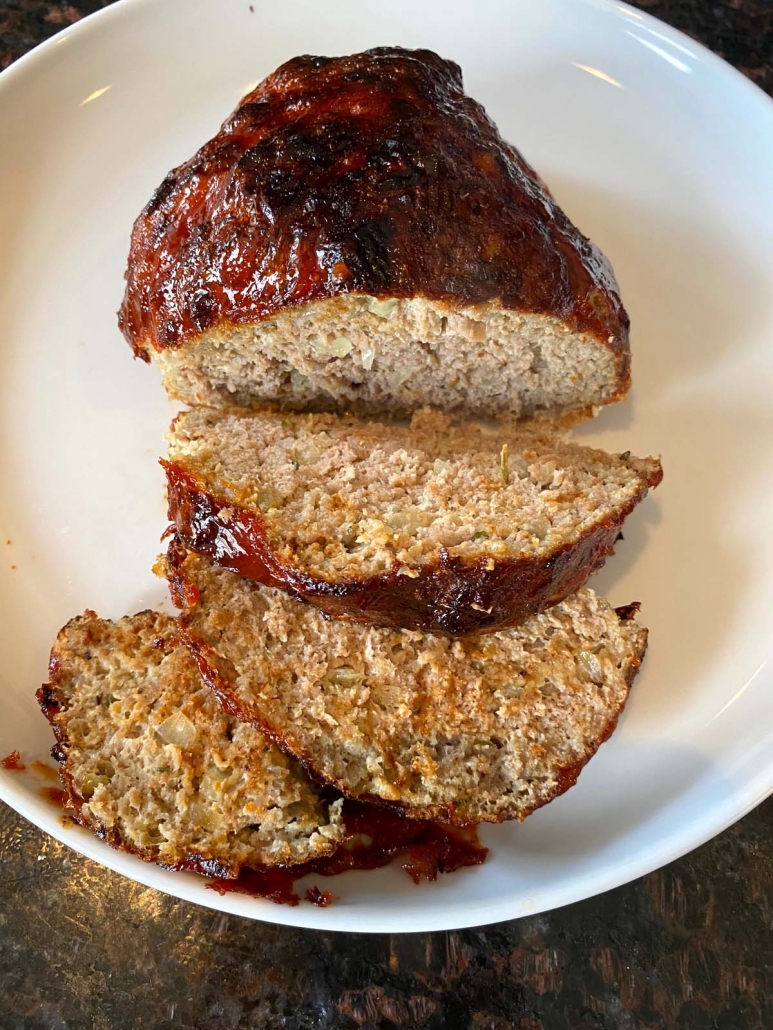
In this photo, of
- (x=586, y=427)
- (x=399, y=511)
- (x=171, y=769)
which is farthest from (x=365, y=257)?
(x=171, y=769)

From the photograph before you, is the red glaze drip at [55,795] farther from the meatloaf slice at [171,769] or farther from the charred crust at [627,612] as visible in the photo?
the charred crust at [627,612]

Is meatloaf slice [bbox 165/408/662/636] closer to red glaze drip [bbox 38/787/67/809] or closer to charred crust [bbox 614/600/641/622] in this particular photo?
charred crust [bbox 614/600/641/622]

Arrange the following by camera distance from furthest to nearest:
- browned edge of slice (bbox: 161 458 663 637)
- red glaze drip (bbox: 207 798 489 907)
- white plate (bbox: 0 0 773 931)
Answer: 1. white plate (bbox: 0 0 773 931)
2. red glaze drip (bbox: 207 798 489 907)
3. browned edge of slice (bbox: 161 458 663 637)

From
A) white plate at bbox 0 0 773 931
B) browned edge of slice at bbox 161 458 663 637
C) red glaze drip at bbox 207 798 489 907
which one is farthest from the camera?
white plate at bbox 0 0 773 931

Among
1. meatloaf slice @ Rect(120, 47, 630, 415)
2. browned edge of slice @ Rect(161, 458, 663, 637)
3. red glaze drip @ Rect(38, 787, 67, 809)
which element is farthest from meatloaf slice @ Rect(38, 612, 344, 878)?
meatloaf slice @ Rect(120, 47, 630, 415)

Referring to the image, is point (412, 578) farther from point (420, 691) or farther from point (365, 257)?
point (365, 257)

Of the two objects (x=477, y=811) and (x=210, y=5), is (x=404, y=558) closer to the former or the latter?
(x=477, y=811)
